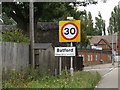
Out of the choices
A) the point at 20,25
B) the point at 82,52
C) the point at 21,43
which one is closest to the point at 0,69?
the point at 21,43

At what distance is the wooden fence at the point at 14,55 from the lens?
368 inches

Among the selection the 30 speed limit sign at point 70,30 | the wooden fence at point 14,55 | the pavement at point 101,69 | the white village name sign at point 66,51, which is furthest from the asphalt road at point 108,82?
the wooden fence at point 14,55

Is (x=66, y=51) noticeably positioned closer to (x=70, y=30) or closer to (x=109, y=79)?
(x=70, y=30)

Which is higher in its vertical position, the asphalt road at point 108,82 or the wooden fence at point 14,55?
the wooden fence at point 14,55

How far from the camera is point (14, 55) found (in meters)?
10.5

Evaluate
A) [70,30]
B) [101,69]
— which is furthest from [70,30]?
[101,69]

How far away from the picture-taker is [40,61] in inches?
526

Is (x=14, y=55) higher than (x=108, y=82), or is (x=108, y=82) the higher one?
(x=14, y=55)

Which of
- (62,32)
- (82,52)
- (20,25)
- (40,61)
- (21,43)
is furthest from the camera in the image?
(82,52)

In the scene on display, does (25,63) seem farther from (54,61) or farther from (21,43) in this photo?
(54,61)

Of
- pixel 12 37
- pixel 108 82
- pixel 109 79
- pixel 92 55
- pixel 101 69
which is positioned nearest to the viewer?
pixel 12 37

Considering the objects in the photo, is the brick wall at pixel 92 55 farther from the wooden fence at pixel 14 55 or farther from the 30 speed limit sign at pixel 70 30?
the 30 speed limit sign at pixel 70 30

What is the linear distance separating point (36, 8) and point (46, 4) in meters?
0.75

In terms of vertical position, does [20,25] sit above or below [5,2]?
below
